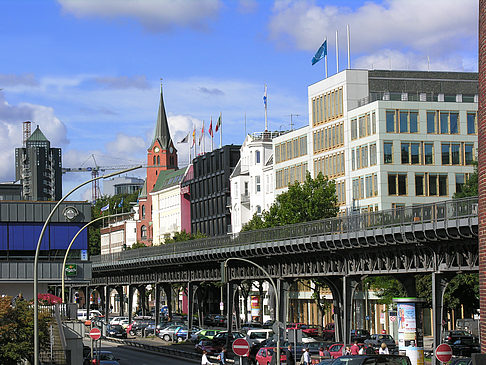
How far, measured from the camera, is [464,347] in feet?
206

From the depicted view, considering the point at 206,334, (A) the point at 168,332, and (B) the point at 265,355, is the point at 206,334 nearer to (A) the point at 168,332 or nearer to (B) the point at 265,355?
(A) the point at 168,332

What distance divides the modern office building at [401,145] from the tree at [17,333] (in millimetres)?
53858

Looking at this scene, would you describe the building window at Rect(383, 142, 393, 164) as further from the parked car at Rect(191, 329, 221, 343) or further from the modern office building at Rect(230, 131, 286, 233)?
the modern office building at Rect(230, 131, 286, 233)

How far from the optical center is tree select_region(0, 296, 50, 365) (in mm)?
42250

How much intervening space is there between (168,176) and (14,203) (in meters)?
120

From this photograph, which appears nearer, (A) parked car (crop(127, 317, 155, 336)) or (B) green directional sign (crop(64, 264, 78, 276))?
(B) green directional sign (crop(64, 264, 78, 276))

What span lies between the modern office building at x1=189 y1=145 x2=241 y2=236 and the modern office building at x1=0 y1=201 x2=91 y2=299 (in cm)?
6942

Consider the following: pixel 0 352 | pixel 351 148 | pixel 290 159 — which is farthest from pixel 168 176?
pixel 0 352

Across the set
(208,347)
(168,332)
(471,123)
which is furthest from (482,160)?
(471,123)

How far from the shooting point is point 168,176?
184000 millimetres

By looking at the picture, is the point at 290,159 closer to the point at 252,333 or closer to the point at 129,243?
the point at 252,333

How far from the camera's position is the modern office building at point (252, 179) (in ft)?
406

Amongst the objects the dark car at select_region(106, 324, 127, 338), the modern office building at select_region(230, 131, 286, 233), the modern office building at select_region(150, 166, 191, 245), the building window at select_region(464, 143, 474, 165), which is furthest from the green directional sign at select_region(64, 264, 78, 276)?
the modern office building at select_region(150, 166, 191, 245)

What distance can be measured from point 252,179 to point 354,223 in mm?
65660
